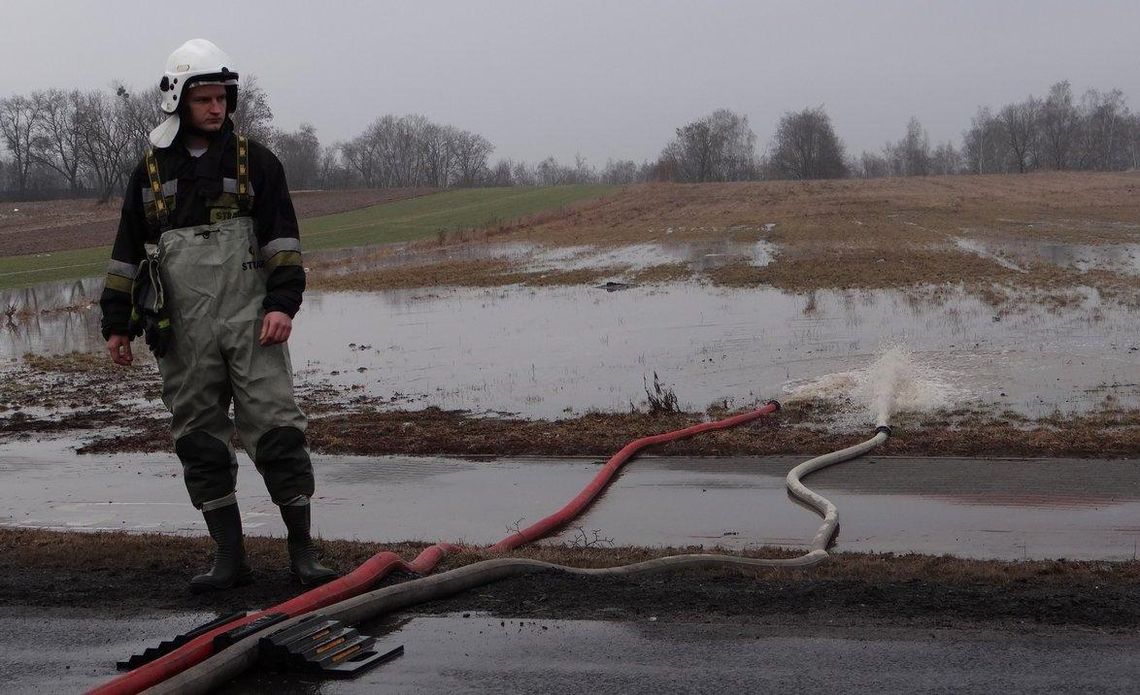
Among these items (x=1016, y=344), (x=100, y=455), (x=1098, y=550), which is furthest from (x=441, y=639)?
(x=1016, y=344)

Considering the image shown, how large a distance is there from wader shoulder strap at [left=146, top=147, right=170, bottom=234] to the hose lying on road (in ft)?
5.96

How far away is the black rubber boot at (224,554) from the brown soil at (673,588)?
0.08m

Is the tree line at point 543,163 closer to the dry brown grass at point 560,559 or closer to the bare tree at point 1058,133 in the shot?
the bare tree at point 1058,133

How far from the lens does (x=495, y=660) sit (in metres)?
4.17

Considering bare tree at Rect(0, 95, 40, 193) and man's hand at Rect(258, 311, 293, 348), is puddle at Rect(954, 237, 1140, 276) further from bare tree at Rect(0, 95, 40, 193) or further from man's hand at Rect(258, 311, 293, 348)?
bare tree at Rect(0, 95, 40, 193)

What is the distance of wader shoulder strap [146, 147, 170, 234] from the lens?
17.0ft

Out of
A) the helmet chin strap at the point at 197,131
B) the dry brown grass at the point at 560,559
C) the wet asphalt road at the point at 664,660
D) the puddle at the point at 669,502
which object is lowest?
the puddle at the point at 669,502

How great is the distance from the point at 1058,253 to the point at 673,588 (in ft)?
95.8

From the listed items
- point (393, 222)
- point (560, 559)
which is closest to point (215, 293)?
point (560, 559)

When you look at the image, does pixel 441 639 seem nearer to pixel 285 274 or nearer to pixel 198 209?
pixel 285 274

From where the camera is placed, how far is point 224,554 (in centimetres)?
535

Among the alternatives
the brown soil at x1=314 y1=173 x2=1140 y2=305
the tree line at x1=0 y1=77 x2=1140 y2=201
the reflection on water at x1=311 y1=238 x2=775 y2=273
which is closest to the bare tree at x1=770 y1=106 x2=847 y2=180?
the tree line at x1=0 y1=77 x2=1140 y2=201

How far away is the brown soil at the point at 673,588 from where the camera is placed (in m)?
4.61

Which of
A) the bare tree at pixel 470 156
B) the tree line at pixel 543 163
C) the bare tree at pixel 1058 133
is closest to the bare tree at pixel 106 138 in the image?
the tree line at pixel 543 163
